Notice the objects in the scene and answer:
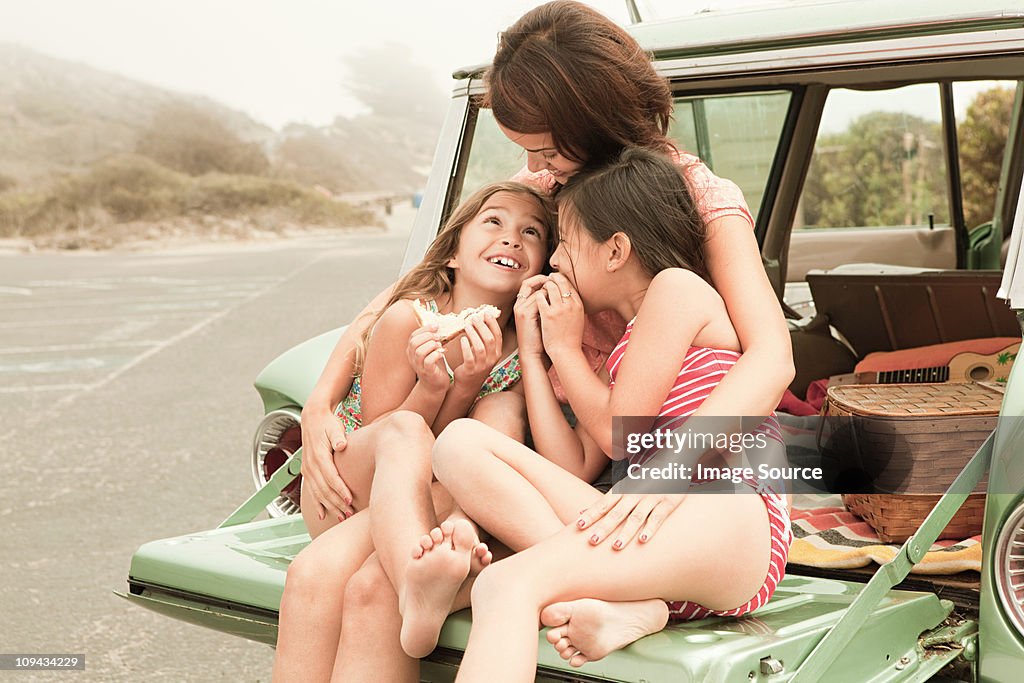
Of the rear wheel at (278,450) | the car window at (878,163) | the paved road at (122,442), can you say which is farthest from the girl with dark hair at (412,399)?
the car window at (878,163)

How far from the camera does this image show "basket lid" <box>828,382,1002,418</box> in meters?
2.81

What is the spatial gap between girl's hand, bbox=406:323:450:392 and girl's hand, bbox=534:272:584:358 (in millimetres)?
231

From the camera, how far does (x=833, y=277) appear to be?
431 centimetres

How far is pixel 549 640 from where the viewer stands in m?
2.07

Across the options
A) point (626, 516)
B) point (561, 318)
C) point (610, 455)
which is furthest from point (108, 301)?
point (626, 516)

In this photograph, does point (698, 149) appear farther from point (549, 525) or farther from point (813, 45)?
point (549, 525)

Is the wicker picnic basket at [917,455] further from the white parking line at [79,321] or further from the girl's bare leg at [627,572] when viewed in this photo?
the white parking line at [79,321]

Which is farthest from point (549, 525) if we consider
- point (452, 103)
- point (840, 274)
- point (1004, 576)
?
point (840, 274)

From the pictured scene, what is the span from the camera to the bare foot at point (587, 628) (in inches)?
81.4

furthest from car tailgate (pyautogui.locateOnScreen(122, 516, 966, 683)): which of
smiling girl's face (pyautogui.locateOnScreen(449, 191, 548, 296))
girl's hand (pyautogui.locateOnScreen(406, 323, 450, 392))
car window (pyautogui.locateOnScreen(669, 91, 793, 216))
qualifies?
car window (pyautogui.locateOnScreen(669, 91, 793, 216))

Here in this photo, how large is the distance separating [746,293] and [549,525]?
2.13 feet

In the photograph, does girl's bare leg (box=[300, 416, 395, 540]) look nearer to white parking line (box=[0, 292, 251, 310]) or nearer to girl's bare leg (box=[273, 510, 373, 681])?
girl's bare leg (box=[273, 510, 373, 681])

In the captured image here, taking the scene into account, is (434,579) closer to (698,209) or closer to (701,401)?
(701,401)

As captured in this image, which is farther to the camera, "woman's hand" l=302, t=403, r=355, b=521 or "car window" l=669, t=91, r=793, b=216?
"car window" l=669, t=91, r=793, b=216
